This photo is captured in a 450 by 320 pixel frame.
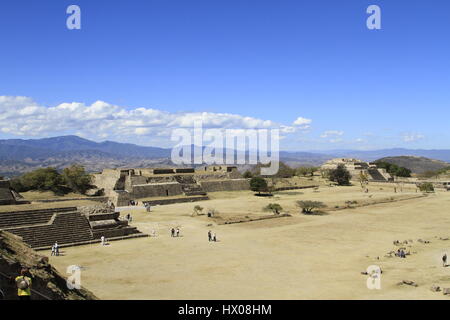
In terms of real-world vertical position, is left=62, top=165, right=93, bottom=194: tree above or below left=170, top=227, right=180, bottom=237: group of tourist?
above

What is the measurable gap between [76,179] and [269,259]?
30916 mm

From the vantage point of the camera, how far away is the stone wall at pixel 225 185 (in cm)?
4838

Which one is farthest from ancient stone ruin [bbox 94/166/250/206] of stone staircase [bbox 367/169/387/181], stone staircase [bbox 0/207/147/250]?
stone staircase [bbox 367/169/387/181]

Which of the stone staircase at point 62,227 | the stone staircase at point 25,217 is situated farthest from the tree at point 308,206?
the stone staircase at point 25,217

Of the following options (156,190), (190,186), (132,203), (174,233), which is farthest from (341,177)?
(174,233)

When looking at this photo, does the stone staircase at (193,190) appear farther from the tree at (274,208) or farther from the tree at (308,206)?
the tree at (308,206)

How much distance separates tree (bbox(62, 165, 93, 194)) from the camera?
139ft

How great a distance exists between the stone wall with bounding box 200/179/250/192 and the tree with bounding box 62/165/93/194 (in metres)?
14.2

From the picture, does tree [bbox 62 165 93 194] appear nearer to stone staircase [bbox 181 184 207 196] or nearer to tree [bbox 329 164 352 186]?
stone staircase [bbox 181 184 207 196]

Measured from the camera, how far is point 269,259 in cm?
1861
